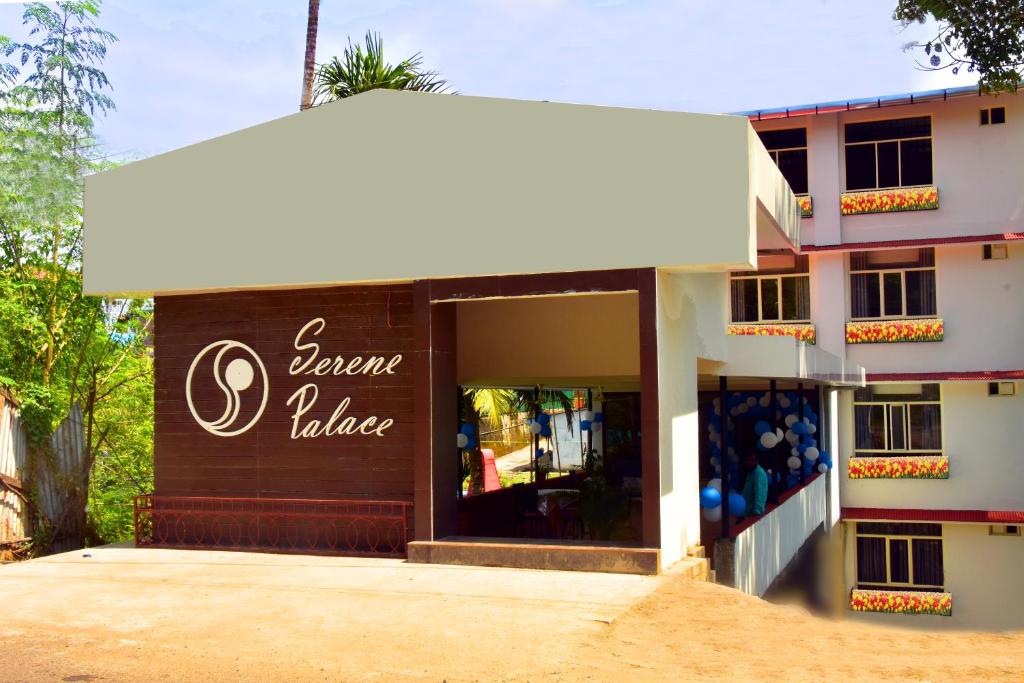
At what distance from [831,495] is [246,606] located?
629 inches

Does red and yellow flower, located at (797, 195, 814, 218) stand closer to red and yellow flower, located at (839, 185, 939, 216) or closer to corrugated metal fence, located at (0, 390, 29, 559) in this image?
red and yellow flower, located at (839, 185, 939, 216)

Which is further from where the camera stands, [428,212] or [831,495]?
[831,495]

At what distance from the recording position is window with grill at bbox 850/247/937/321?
23.9 meters

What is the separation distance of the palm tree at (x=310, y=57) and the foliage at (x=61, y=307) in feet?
18.4

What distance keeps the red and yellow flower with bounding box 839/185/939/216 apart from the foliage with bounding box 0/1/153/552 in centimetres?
1449

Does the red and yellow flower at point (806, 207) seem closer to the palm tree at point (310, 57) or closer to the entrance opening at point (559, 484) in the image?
the entrance opening at point (559, 484)

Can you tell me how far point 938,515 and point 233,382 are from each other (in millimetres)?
16477

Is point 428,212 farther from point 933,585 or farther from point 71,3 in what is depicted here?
point 933,585

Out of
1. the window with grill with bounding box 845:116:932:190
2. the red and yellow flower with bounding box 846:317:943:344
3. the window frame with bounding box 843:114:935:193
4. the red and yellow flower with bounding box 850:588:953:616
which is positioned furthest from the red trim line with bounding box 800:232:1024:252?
the red and yellow flower with bounding box 850:588:953:616

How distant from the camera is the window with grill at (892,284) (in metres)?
23.9

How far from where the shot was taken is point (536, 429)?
68.5 feet

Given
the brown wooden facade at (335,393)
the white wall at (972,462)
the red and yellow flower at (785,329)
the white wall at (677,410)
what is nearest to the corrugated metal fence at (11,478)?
the brown wooden facade at (335,393)

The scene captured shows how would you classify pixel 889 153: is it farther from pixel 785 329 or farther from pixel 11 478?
pixel 11 478

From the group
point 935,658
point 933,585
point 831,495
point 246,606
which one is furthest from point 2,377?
point 933,585
